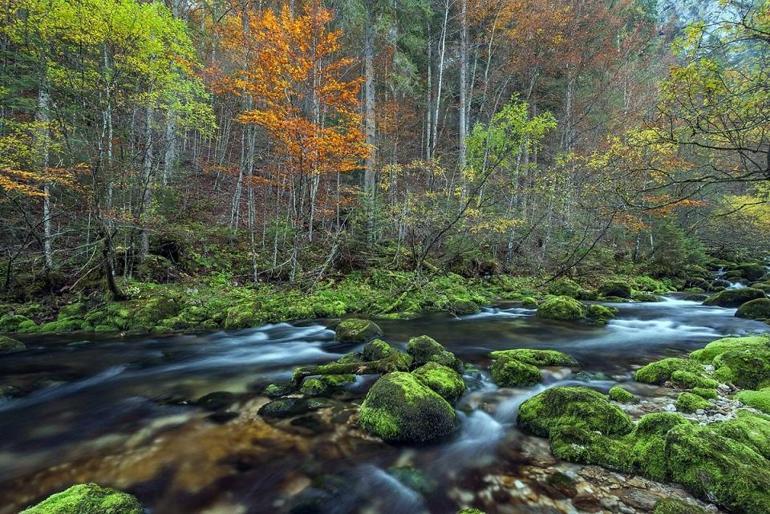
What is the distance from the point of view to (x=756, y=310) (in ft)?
33.8

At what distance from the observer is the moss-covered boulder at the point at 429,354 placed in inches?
244

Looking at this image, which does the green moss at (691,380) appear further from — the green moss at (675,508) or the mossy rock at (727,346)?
the green moss at (675,508)

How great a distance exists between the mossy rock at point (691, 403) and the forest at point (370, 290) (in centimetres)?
3

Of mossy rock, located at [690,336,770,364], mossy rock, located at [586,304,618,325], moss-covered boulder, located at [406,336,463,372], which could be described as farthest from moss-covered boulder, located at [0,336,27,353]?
mossy rock, located at [586,304,618,325]

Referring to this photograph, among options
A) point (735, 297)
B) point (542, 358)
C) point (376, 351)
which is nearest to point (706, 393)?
point (542, 358)

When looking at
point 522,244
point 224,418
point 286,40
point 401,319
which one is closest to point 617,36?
point 522,244

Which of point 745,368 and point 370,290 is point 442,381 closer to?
point 745,368

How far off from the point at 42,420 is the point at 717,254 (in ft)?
105

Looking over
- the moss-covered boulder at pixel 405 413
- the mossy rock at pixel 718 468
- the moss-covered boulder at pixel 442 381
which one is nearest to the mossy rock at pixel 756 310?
the mossy rock at pixel 718 468

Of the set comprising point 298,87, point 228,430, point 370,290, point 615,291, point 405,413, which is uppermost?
point 298,87

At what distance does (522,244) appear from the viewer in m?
17.1

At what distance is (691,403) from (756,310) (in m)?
8.50

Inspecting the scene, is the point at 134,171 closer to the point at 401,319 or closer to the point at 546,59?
the point at 401,319

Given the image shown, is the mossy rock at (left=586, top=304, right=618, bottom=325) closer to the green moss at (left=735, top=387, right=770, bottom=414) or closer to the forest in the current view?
the forest
